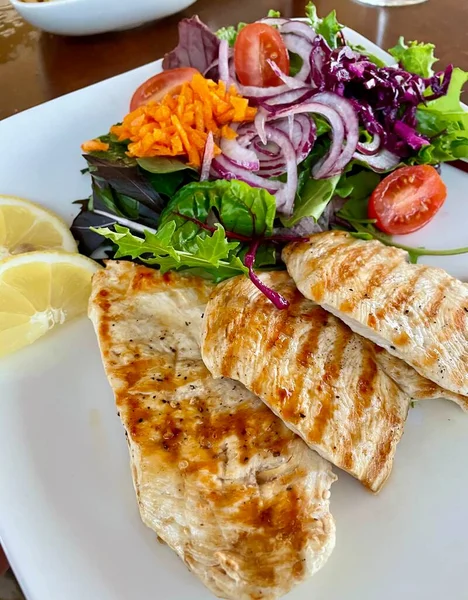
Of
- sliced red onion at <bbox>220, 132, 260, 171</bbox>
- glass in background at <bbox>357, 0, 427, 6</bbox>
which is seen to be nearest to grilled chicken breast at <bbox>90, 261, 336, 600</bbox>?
sliced red onion at <bbox>220, 132, 260, 171</bbox>

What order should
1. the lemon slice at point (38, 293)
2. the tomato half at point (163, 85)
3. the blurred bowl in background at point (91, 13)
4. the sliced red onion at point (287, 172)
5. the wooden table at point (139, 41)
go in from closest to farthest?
the lemon slice at point (38, 293) < the sliced red onion at point (287, 172) < the tomato half at point (163, 85) < the blurred bowl in background at point (91, 13) < the wooden table at point (139, 41)

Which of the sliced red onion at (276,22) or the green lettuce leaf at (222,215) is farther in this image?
the sliced red onion at (276,22)

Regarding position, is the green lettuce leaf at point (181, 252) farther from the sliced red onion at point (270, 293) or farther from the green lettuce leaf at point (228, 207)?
the green lettuce leaf at point (228, 207)

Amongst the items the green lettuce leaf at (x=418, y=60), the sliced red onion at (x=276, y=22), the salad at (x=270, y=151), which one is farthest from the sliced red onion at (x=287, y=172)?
the green lettuce leaf at (x=418, y=60)

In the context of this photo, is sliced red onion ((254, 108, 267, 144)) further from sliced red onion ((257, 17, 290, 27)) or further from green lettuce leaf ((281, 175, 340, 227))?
sliced red onion ((257, 17, 290, 27))

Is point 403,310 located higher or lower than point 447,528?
higher

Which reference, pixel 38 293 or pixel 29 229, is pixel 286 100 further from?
pixel 38 293

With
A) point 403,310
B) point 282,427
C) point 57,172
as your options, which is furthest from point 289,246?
point 57,172

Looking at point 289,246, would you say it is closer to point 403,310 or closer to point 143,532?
point 403,310
